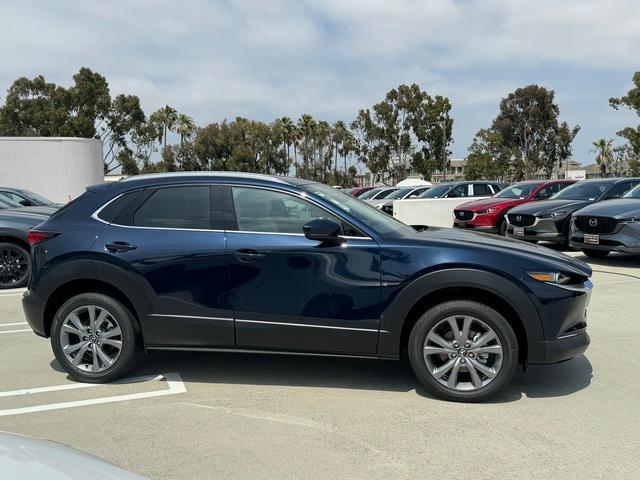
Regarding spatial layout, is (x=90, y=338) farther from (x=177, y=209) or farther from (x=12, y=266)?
(x=12, y=266)

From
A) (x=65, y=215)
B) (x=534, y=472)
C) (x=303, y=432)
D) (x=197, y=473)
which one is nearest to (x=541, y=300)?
(x=534, y=472)

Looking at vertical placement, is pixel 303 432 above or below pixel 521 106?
below

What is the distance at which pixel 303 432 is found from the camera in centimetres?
374

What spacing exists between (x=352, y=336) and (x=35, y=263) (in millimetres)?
2651

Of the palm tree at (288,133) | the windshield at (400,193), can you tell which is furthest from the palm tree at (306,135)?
the windshield at (400,193)

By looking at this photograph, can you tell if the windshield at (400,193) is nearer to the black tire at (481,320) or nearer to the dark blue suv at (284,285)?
the dark blue suv at (284,285)

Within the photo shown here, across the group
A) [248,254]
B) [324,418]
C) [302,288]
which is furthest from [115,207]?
[324,418]

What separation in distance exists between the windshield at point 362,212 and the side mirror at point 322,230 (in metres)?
0.29

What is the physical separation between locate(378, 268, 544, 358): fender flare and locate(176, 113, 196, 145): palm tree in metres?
58.7

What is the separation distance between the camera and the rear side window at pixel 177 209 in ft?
15.1

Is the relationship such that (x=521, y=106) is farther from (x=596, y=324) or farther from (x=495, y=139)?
(x=596, y=324)

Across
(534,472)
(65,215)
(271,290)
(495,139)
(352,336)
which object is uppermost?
(495,139)

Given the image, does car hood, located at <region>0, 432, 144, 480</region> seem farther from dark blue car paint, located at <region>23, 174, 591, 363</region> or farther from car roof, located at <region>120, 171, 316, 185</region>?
car roof, located at <region>120, 171, 316, 185</region>

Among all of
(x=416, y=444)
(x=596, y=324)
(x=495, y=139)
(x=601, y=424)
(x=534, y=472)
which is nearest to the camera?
(x=534, y=472)
